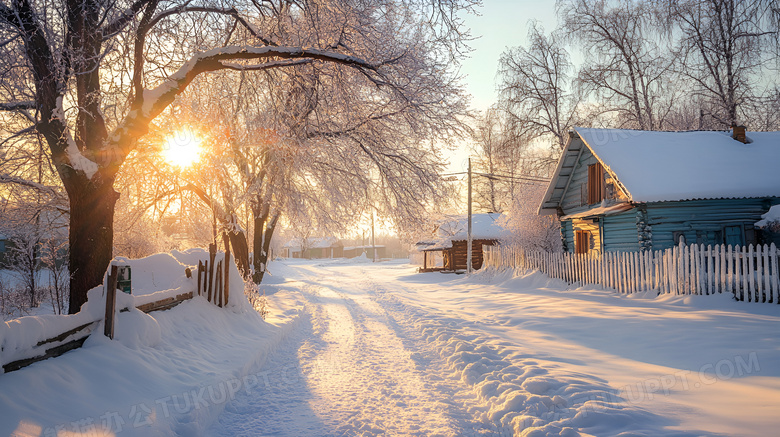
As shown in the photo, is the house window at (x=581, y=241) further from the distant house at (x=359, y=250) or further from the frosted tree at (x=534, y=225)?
the distant house at (x=359, y=250)

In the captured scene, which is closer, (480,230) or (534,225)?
(534,225)

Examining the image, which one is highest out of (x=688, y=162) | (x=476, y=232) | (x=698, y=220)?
(x=688, y=162)

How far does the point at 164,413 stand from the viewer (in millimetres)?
4328

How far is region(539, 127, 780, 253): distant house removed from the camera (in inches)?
613

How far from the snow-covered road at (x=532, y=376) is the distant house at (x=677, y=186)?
596 cm

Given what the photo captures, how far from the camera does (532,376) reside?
5617mm

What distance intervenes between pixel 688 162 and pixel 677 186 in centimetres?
216

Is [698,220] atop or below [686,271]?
atop

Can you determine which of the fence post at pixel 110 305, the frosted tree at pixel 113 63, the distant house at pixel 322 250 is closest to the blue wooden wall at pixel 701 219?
the frosted tree at pixel 113 63

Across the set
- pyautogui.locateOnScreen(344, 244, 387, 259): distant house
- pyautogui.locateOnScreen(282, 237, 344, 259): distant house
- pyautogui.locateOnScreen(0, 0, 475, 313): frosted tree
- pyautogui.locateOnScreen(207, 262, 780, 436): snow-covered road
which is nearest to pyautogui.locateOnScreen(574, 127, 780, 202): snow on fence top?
pyautogui.locateOnScreen(207, 262, 780, 436): snow-covered road

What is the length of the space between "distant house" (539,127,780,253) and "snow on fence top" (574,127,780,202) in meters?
0.03

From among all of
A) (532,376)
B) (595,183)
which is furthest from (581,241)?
(532,376)

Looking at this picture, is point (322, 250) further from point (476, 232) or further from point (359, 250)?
point (476, 232)

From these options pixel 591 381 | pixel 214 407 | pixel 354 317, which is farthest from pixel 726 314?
pixel 214 407
